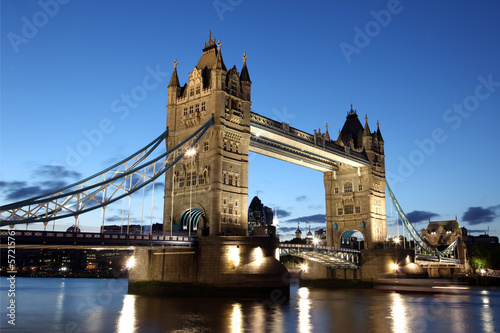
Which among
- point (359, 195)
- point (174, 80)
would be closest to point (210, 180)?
point (174, 80)

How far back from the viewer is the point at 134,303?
3869 centimetres

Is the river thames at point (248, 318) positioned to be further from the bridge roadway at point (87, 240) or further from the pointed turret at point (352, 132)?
the pointed turret at point (352, 132)

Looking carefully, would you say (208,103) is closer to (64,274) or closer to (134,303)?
(134,303)

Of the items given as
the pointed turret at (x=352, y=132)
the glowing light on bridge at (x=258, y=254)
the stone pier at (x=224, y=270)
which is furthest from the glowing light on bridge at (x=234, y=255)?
the pointed turret at (x=352, y=132)

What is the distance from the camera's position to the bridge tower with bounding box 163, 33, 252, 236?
4712 cm

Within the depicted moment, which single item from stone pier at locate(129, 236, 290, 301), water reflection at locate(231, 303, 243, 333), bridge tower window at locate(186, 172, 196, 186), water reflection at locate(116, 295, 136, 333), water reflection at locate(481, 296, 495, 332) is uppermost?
bridge tower window at locate(186, 172, 196, 186)

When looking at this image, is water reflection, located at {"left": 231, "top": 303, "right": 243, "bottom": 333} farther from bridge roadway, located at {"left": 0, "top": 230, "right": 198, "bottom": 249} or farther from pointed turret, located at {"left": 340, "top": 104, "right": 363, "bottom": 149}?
pointed turret, located at {"left": 340, "top": 104, "right": 363, "bottom": 149}

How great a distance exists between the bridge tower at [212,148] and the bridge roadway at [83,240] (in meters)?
5.01

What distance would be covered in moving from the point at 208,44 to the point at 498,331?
40497 mm

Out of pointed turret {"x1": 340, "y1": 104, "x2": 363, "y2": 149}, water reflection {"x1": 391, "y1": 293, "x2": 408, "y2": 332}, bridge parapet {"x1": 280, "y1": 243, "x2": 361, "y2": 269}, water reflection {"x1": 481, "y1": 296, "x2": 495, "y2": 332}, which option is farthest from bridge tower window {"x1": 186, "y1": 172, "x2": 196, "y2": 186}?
pointed turret {"x1": 340, "y1": 104, "x2": 363, "y2": 149}

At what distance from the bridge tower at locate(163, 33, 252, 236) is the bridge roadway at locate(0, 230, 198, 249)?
501 cm

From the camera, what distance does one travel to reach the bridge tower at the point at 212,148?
47.1 m

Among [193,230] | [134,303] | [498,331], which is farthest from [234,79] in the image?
[498,331]

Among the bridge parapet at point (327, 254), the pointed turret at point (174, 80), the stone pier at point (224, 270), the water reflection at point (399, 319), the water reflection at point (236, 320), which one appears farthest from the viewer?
the bridge parapet at point (327, 254)
